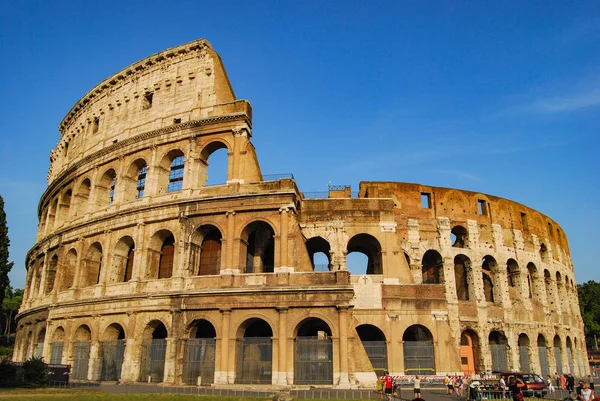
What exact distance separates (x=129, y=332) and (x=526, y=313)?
2233cm

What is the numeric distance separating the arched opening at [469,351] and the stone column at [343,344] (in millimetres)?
9931

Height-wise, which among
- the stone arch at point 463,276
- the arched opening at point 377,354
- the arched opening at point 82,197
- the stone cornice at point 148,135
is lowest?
the arched opening at point 377,354

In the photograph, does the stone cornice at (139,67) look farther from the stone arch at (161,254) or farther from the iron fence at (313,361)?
the iron fence at (313,361)

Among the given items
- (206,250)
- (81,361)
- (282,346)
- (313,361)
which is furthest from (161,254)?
(313,361)

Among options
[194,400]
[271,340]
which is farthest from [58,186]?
[194,400]

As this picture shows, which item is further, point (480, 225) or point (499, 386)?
point (480, 225)

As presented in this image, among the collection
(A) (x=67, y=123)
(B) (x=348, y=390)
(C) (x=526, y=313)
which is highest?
(A) (x=67, y=123)

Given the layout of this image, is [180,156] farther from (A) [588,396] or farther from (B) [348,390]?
(A) [588,396]

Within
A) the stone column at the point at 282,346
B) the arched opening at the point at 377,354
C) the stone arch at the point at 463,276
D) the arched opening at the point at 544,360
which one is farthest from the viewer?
the arched opening at the point at 544,360

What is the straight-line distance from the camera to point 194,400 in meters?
13.5

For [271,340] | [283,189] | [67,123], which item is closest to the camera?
[271,340]

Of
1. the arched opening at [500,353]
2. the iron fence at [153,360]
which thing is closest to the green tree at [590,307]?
the arched opening at [500,353]

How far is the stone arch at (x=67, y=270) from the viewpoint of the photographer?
1016 inches

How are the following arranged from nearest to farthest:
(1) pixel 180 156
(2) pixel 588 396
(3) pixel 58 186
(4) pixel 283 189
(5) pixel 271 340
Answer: (2) pixel 588 396, (5) pixel 271 340, (4) pixel 283 189, (1) pixel 180 156, (3) pixel 58 186
